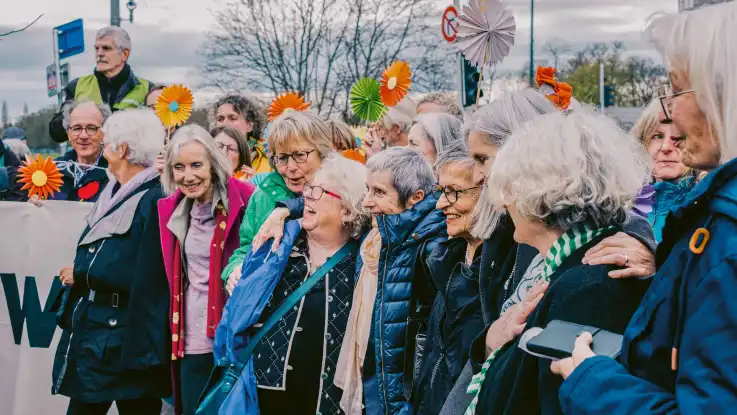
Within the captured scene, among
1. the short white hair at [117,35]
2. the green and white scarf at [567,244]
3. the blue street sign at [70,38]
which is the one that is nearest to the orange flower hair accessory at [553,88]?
the green and white scarf at [567,244]

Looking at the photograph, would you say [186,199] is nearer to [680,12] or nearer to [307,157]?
[307,157]

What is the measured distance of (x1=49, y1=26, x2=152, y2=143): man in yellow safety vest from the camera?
25.4 ft

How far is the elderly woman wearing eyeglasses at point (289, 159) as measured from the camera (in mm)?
5043

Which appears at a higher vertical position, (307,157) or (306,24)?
(306,24)

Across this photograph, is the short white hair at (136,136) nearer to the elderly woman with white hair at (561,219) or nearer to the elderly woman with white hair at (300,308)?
the elderly woman with white hair at (300,308)

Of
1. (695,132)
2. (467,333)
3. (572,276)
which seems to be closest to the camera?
(695,132)

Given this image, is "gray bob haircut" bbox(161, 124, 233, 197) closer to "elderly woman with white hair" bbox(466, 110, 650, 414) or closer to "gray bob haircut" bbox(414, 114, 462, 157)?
"gray bob haircut" bbox(414, 114, 462, 157)

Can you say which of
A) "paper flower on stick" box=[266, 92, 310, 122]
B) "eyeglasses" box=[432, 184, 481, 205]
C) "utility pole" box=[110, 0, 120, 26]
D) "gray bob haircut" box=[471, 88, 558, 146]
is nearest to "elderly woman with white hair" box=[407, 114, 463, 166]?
"paper flower on stick" box=[266, 92, 310, 122]

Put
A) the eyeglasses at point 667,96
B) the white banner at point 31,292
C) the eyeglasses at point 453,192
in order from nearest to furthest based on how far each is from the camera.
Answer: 1. the eyeglasses at point 667,96
2. the eyeglasses at point 453,192
3. the white banner at point 31,292

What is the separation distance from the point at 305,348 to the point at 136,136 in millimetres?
1950

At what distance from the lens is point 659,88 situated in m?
2.37

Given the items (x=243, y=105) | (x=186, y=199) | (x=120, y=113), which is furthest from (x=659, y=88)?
(x=243, y=105)

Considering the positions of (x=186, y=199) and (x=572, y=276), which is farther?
(x=186, y=199)

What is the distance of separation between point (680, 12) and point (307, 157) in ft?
10.6
